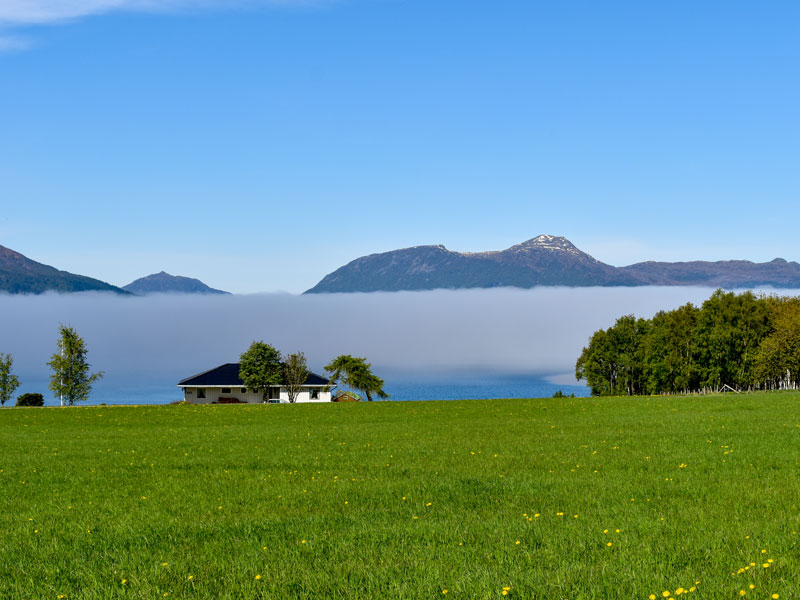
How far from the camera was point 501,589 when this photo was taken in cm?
889

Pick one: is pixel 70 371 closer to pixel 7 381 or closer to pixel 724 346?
pixel 7 381

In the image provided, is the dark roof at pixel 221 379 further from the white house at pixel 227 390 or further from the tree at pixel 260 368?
the tree at pixel 260 368

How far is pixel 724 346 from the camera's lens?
9119 centimetres

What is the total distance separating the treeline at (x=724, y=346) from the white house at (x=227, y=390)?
168ft

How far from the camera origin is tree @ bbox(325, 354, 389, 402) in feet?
333

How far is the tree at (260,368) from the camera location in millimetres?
89250

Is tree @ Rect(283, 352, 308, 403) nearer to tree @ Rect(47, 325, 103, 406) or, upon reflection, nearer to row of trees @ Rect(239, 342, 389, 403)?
row of trees @ Rect(239, 342, 389, 403)

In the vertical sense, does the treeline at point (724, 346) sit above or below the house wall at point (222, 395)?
above

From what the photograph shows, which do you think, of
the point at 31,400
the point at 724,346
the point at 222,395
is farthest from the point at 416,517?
the point at 222,395

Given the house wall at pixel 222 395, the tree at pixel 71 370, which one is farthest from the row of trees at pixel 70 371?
the house wall at pixel 222 395

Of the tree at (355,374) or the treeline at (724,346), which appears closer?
the treeline at (724,346)

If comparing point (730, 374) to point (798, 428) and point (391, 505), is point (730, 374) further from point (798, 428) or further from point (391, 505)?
point (391, 505)

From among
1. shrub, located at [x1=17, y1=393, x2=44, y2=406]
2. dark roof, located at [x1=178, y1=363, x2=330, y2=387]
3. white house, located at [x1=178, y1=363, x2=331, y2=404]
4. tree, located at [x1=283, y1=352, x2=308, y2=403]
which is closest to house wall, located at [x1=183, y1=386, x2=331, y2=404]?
white house, located at [x1=178, y1=363, x2=331, y2=404]

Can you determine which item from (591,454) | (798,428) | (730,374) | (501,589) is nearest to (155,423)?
(591,454)
